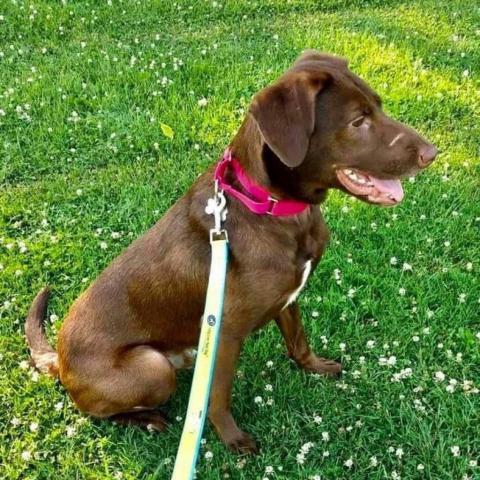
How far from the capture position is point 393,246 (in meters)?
5.23

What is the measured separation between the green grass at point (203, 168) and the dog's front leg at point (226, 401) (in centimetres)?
10

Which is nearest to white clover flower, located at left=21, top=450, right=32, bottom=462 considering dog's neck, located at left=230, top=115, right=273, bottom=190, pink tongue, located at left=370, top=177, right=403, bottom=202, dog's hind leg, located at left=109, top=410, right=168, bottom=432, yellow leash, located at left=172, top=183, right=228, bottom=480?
dog's hind leg, located at left=109, top=410, right=168, bottom=432

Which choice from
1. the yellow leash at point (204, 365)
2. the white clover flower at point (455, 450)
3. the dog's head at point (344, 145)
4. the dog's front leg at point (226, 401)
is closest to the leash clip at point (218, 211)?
the yellow leash at point (204, 365)

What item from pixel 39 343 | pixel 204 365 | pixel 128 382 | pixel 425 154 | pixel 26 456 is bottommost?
pixel 26 456

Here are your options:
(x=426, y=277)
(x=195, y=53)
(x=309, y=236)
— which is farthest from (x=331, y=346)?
(x=195, y=53)

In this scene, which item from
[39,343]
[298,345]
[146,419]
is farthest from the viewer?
[39,343]

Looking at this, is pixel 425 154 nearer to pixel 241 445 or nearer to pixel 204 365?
pixel 204 365

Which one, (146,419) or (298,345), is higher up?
(298,345)

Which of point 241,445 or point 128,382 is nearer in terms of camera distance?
point 128,382

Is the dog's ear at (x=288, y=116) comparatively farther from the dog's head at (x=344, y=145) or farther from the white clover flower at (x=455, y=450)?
the white clover flower at (x=455, y=450)

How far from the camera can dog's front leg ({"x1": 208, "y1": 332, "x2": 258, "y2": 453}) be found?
3.76m

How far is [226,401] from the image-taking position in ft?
13.1

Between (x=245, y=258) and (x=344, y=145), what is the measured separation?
732mm

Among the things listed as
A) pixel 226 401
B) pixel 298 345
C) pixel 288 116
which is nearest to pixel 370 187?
pixel 288 116
